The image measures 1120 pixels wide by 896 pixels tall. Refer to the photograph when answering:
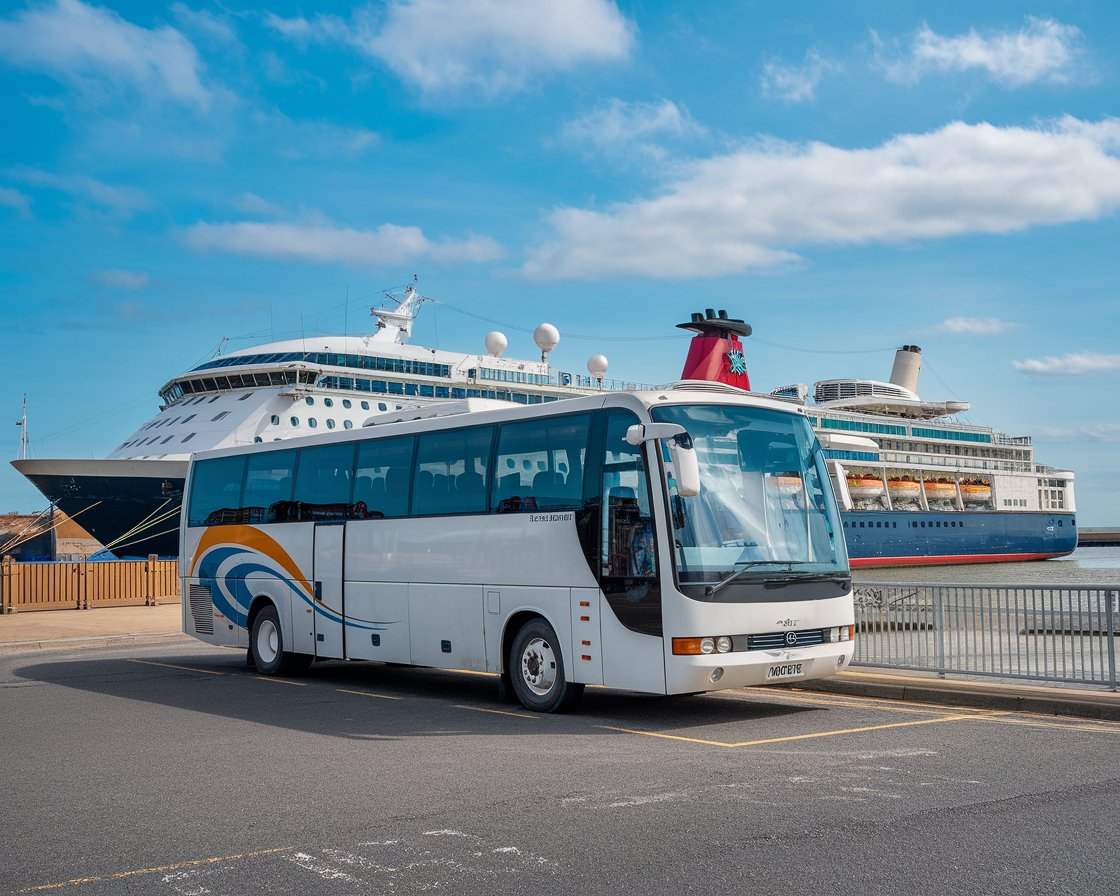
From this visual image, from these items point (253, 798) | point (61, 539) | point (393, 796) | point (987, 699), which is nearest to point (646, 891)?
point (393, 796)

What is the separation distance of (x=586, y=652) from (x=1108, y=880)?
5935 millimetres

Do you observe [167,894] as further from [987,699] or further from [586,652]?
[987,699]

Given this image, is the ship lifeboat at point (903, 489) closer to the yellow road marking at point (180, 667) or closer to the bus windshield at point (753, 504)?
the yellow road marking at point (180, 667)

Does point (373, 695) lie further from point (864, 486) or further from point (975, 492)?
point (975, 492)

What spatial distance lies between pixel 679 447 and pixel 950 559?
200 ft

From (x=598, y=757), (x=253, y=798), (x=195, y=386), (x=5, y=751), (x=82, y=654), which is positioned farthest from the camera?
(x=195, y=386)

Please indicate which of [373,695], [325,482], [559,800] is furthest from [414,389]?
[559,800]

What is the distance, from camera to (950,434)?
72812 mm

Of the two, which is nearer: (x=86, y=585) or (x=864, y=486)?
(x=86, y=585)

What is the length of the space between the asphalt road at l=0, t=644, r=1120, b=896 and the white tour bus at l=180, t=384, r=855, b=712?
674 mm

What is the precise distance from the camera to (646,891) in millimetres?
4879

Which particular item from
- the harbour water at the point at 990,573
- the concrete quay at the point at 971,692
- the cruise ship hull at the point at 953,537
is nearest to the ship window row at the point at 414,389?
the harbour water at the point at 990,573

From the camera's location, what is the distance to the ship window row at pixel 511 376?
4491 centimetres

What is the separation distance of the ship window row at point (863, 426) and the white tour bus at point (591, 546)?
2170 inches
